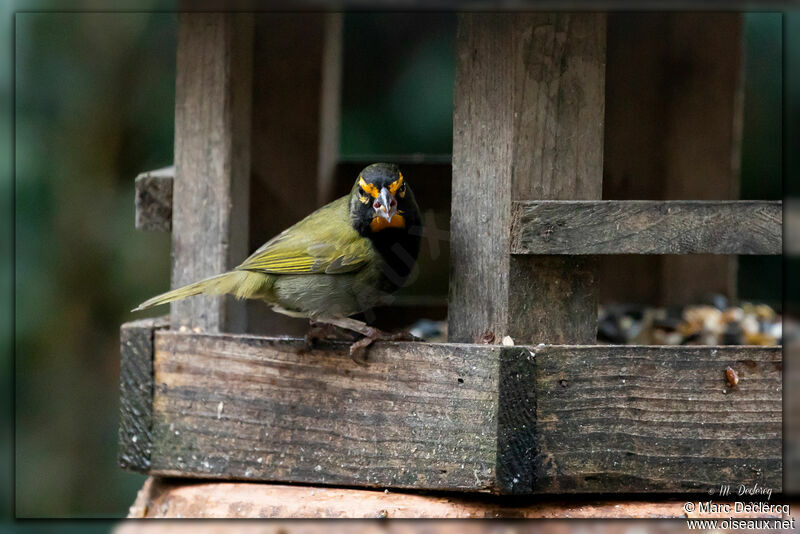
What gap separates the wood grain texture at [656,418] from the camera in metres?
2.54

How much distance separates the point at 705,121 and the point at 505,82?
185 cm

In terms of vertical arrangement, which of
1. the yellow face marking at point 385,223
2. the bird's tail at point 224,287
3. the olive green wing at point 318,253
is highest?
the yellow face marking at point 385,223

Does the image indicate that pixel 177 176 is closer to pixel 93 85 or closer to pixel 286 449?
pixel 286 449

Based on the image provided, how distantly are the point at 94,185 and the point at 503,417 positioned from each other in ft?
8.55

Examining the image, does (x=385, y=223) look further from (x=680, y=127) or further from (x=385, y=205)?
(x=680, y=127)

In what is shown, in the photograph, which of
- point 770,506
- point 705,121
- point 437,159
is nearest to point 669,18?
point 705,121

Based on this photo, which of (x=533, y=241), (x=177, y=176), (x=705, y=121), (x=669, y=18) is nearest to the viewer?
(x=533, y=241)

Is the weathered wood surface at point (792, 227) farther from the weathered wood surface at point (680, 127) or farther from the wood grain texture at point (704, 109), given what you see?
the wood grain texture at point (704, 109)

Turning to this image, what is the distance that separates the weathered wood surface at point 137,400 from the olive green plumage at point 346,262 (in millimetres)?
213

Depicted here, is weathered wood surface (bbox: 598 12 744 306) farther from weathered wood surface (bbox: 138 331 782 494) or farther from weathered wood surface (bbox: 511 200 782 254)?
weathered wood surface (bbox: 138 331 782 494)

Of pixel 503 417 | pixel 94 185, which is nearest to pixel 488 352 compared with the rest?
pixel 503 417

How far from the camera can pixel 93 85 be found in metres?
4.32

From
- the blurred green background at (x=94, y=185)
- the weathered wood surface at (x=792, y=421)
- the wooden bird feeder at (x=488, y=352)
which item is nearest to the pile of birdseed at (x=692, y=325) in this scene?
the blurred green background at (x=94, y=185)

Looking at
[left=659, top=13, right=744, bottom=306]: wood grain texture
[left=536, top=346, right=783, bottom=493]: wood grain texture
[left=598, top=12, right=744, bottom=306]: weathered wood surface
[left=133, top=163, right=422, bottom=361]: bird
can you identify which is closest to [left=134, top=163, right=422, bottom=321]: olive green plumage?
[left=133, top=163, right=422, bottom=361]: bird
